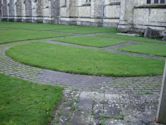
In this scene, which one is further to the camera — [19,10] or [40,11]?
[19,10]

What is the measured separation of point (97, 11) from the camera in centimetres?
2723

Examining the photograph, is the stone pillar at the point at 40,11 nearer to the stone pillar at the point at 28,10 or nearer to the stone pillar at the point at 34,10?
the stone pillar at the point at 34,10

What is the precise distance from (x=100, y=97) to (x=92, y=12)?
22985 millimetres

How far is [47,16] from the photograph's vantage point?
119 ft

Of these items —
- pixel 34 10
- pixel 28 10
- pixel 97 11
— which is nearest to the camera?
pixel 97 11

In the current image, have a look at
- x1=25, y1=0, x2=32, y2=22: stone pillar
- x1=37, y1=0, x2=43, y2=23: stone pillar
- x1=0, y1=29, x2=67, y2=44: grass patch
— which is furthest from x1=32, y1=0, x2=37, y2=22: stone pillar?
x1=0, y1=29, x2=67, y2=44: grass patch

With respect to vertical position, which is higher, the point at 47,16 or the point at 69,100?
the point at 47,16

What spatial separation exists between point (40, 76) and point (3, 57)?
3.45m

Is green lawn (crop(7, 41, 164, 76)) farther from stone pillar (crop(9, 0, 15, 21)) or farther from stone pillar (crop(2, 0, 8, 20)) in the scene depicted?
stone pillar (crop(2, 0, 8, 20))

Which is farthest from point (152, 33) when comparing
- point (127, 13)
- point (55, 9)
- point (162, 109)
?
point (55, 9)

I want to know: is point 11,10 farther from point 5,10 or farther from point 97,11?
point 97,11

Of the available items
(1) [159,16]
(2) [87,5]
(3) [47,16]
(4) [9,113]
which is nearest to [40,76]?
(4) [9,113]

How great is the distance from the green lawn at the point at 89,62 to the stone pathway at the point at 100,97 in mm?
504

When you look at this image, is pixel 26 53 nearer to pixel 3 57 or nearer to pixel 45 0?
pixel 3 57
